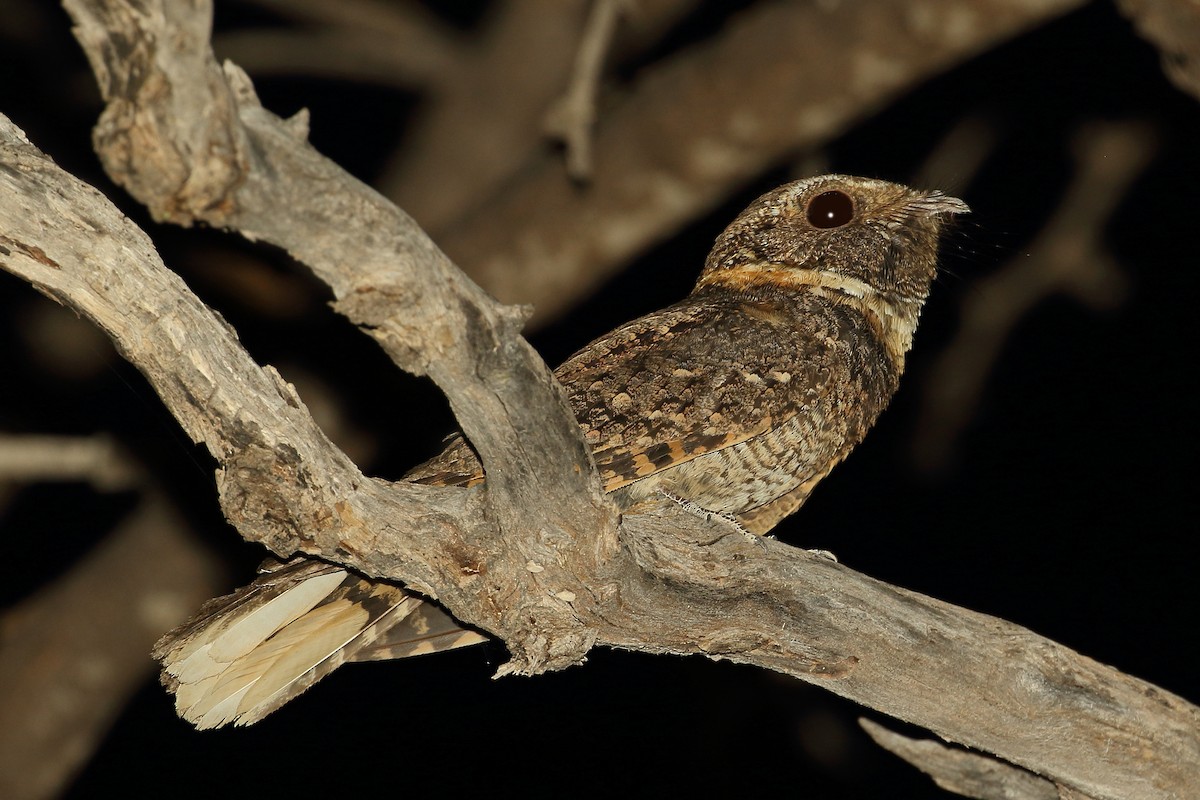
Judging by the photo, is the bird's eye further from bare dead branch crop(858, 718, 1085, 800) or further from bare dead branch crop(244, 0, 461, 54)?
bare dead branch crop(244, 0, 461, 54)

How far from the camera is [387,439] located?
4.87 m

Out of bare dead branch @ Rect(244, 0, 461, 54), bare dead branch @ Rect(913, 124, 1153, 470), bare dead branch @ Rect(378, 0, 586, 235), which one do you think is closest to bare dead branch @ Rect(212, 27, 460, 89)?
bare dead branch @ Rect(244, 0, 461, 54)

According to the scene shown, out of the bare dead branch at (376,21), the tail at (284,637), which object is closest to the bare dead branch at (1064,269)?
the bare dead branch at (376,21)

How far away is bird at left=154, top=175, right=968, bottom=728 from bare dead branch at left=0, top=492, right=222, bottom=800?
2030mm

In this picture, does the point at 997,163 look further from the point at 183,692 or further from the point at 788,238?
the point at 183,692

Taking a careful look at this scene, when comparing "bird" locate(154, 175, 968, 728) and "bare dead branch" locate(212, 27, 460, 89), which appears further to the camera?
"bare dead branch" locate(212, 27, 460, 89)

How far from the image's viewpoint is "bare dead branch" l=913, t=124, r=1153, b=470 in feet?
16.8

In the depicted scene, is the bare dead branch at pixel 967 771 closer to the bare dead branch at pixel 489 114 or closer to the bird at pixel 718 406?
the bird at pixel 718 406

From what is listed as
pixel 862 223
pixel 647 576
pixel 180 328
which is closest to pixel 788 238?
pixel 862 223

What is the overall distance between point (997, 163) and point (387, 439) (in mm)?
3681

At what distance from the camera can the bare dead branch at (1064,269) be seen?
16.8 feet

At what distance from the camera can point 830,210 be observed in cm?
330

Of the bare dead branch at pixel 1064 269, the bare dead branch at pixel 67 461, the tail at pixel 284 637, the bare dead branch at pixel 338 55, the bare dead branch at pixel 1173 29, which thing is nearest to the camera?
the tail at pixel 284 637

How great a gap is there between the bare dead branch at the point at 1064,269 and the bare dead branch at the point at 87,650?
341 cm
